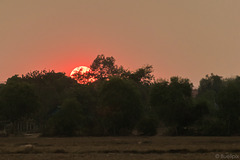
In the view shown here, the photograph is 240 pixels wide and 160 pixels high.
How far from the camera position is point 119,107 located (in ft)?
255

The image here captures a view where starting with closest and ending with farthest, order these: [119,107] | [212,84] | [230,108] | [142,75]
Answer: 1. [230,108]
2. [119,107]
3. [142,75]
4. [212,84]

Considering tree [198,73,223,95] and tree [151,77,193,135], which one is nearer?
tree [151,77,193,135]

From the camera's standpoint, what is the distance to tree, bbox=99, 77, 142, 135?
7762cm

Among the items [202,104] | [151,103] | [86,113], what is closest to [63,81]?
[86,113]

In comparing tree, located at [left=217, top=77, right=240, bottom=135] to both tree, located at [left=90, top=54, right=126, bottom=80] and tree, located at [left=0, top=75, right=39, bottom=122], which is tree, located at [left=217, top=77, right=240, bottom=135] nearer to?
tree, located at [left=0, top=75, right=39, bottom=122]

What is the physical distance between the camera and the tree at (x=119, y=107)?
7762 cm

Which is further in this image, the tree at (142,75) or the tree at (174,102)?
the tree at (142,75)

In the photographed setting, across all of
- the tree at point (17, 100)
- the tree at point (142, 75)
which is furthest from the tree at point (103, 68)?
the tree at point (17, 100)

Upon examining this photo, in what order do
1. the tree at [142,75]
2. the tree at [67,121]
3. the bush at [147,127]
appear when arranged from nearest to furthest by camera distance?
the bush at [147,127] < the tree at [67,121] < the tree at [142,75]

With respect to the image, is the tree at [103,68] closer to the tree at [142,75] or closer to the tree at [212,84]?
the tree at [142,75]

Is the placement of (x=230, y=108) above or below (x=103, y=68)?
below

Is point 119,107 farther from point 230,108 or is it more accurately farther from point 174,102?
point 230,108

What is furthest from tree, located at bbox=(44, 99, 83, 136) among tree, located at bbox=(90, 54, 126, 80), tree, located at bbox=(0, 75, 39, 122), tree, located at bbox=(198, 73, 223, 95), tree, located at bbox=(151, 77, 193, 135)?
tree, located at bbox=(198, 73, 223, 95)

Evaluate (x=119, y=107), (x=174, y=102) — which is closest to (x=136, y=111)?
(x=119, y=107)
